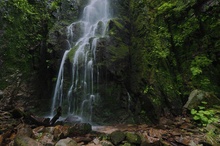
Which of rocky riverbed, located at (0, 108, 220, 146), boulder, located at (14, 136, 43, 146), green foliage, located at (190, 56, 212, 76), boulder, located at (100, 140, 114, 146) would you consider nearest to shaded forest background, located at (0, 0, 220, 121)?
green foliage, located at (190, 56, 212, 76)

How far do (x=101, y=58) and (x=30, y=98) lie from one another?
4.54m

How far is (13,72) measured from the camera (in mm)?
8688

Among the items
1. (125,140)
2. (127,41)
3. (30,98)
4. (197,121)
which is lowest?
(125,140)

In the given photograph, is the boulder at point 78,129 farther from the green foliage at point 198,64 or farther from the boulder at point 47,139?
the green foliage at point 198,64

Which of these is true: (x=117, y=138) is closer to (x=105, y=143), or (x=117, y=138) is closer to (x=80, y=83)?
(x=105, y=143)

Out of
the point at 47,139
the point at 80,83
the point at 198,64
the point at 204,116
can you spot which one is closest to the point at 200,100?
the point at 204,116

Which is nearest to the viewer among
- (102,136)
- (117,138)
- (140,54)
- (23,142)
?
(23,142)

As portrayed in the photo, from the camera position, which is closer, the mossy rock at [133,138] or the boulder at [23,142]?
→ the boulder at [23,142]

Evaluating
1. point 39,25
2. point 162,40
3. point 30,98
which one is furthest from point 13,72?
point 162,40

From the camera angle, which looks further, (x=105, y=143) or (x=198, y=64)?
(x=198, y=64)

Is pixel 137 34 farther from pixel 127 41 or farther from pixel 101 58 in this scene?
pixel 101 58

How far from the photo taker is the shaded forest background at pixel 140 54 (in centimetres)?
706

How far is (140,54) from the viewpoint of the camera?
27.1ft

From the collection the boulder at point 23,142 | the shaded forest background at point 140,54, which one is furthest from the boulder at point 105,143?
the shaded forest background at point 140,54
